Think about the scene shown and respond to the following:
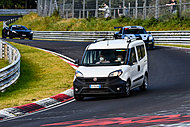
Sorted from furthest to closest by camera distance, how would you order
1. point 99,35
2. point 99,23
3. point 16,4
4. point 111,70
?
point 16,4 < point 99,23 < point 99,35 < point 111,70

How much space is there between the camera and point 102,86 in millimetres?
13359

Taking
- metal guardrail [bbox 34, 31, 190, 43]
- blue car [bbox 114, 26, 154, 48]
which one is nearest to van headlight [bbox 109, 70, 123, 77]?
blue car [bbox 114, 26, 154, 48]

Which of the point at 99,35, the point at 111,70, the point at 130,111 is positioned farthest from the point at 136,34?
the point at 130,111

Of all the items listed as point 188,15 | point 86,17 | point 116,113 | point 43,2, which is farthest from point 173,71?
point 43,2

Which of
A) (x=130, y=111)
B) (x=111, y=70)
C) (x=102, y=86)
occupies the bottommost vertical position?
(x=130, y=111)

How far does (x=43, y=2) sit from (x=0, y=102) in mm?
51862

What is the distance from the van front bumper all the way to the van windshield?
2.87 ft

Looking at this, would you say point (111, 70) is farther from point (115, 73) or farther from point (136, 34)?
point (136, 34)

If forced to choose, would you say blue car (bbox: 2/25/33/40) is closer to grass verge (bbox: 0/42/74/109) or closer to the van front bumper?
grass verge (bbox: 0/42/74/109)

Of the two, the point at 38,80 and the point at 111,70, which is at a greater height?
the point at 111,70

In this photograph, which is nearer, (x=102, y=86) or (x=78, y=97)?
(x=102, y=86)

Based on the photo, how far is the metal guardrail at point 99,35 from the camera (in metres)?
36.3

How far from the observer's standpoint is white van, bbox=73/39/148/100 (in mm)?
13406

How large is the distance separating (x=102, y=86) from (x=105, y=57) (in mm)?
1428
